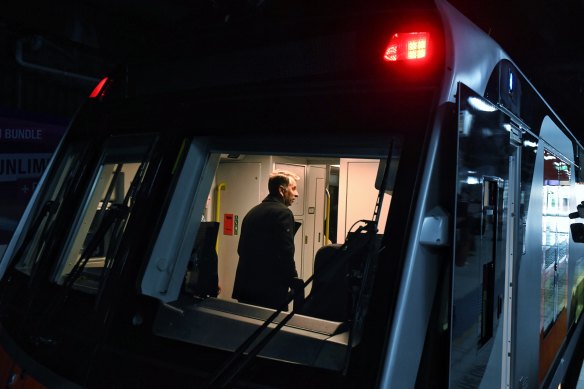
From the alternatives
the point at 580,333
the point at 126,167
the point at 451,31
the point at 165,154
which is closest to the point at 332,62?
the point at 451,31

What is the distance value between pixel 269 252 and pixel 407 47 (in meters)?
1.52

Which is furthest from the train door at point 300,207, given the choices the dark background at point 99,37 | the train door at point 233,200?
the dark background at point 99,37

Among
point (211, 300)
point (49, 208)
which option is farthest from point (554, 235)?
point (49, 208)

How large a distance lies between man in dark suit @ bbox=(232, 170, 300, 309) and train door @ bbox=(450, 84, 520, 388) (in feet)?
3.60

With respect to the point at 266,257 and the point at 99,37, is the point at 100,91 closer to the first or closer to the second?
the point at 266,257

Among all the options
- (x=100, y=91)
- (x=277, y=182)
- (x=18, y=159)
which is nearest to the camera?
(x=100, y=91)

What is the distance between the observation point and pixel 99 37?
6086 millimetres

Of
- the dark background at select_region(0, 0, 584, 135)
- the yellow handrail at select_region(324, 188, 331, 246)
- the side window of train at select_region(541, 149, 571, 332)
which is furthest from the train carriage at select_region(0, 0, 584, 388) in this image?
the dark background at select_region(0, 0, 584, 135)

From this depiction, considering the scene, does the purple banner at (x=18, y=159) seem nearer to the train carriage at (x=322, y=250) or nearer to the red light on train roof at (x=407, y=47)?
the train carriage at (x=322, y=250)

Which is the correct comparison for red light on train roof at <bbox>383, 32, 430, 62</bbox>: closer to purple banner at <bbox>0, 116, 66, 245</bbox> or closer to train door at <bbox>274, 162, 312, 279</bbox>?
train door at <bbox>274, 162, 312, 279</bbox>

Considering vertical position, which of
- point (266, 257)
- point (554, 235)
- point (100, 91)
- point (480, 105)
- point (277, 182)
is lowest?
point (266, 257)

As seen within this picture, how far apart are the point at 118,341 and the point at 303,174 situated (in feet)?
12.3

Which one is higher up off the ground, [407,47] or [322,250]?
[407,47]

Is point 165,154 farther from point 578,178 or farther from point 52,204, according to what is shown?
point 578,178
